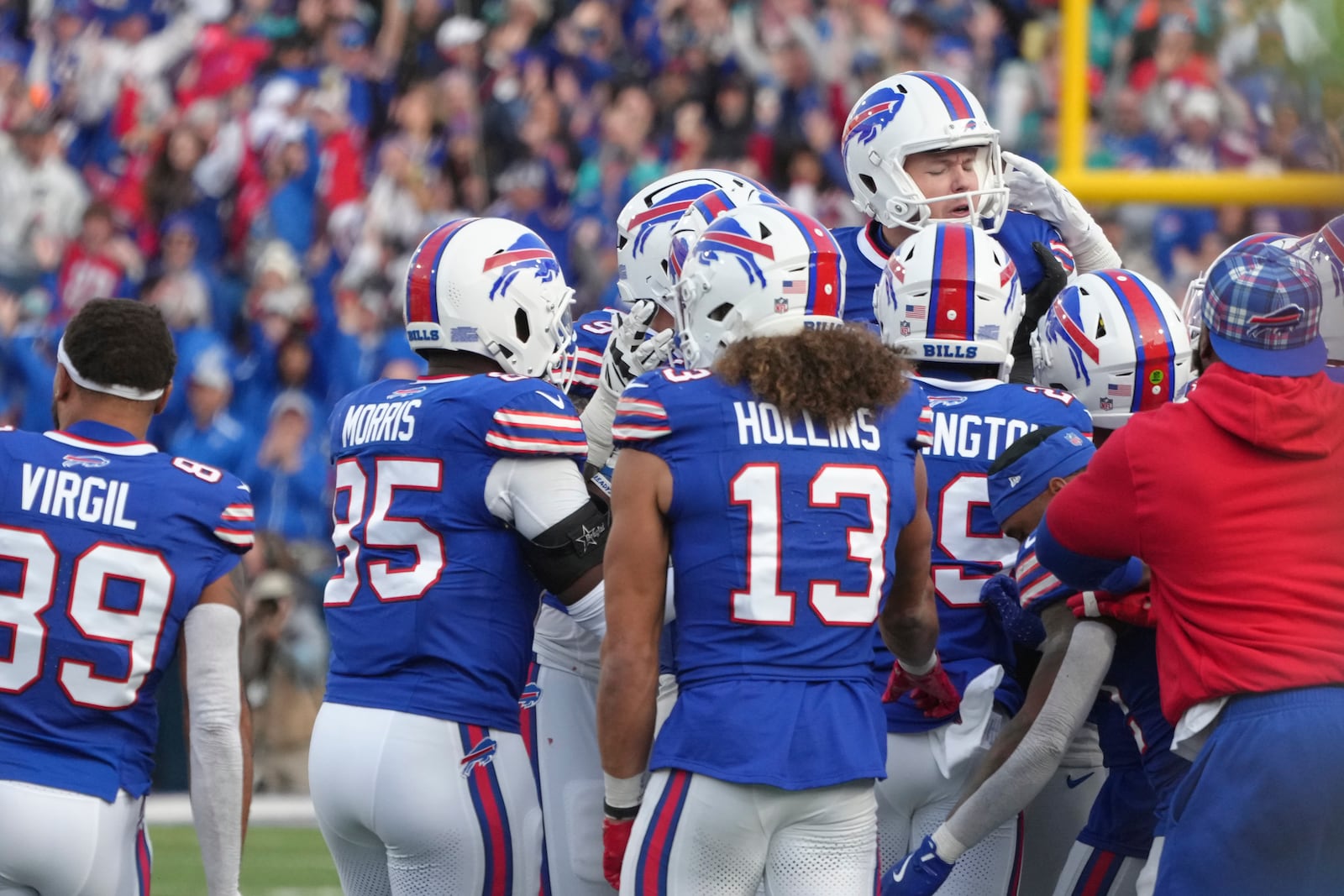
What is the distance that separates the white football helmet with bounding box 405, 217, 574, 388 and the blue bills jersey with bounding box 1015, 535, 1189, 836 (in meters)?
1.24

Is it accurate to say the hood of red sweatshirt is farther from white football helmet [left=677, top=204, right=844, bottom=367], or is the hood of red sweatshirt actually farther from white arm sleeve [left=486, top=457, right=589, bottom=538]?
white arm sleeve [left=486, top=457, right=589, bottom=538]

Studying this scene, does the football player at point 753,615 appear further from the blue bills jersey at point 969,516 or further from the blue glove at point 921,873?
the blue bills jersey at point 969,516

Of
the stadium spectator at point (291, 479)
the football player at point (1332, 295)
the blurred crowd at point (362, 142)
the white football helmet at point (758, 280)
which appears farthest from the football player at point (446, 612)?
the stadium spectator at point (291, 479)

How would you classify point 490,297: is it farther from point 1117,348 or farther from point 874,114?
point 1117,348

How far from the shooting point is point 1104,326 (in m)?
4.73

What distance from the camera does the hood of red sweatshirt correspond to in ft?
11.5

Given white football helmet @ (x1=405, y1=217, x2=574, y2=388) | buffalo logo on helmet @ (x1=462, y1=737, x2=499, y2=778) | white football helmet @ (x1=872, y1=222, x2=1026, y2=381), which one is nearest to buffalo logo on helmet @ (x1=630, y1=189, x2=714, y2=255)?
white football helmet @ (x1=405, y1=217, x2=574, y2=388)

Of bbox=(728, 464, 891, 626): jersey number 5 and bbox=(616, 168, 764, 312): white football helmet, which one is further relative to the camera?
bbox=(616, 168, 764, 312): white football helmet

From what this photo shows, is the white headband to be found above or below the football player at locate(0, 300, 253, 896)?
above

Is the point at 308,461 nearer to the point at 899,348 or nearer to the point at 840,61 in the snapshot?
the point at 840,61

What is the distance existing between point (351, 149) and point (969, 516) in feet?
31.3

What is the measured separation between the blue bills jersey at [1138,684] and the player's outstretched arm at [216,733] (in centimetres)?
176

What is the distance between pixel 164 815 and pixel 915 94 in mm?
6697

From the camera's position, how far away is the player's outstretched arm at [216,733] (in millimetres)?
4188
